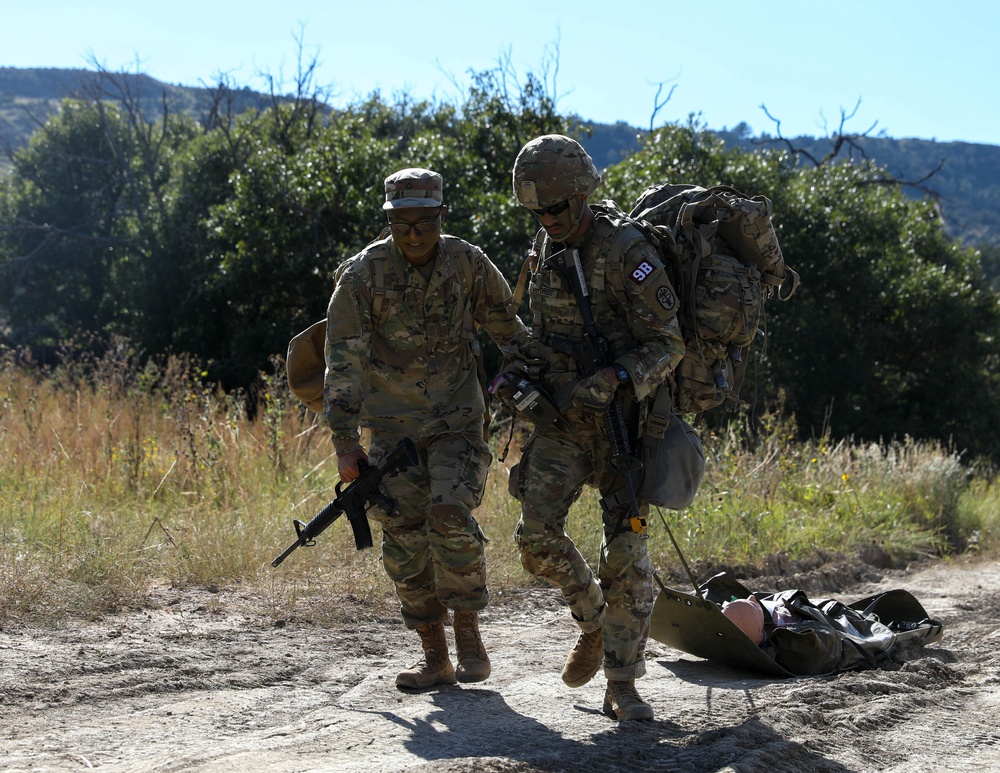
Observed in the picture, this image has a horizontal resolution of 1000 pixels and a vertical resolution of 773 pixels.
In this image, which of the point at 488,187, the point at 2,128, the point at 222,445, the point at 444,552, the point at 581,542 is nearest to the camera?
the point at 444,552

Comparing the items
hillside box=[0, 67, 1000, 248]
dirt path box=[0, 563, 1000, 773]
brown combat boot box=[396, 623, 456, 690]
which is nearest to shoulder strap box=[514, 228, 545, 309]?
brown combat boot box=[396, 623, 456, 690]

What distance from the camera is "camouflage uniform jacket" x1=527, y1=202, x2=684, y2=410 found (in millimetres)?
4031

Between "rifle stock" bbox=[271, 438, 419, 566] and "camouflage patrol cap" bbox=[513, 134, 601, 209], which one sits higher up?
"camouflage patrol cap" bbox=[513, 134, 601, 209]

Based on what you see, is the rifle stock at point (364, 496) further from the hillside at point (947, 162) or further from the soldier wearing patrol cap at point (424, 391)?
the hillside at point (947, 162)

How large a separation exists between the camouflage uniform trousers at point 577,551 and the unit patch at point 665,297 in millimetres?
542

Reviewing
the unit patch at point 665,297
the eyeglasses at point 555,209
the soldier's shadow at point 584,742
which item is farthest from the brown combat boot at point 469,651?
the eyeglasses at point 555,209

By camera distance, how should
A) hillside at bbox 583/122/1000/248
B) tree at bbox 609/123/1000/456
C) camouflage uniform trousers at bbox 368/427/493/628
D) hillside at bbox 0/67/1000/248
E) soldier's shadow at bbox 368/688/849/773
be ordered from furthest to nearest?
hillside at bbox 583/122/1000/248, hillside at bbox 0/67/1000/248, tree at bbox 609/123/1000/456, camouflage uniform trousers at bbox 368/427/493/628, soldier's shadow at bbox 368/688/849/773

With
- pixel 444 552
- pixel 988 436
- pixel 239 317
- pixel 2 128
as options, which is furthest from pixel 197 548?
pixel 2 128

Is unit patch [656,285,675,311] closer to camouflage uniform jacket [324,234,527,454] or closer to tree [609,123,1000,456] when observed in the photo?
camouflage uniform jacket [324,234,527,454]

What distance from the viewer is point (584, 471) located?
4.29 metres

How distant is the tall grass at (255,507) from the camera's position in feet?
19.2

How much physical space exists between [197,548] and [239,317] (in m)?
13.2

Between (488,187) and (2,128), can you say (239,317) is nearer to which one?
(488,187)

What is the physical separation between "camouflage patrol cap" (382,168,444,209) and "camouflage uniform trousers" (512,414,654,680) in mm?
1044
